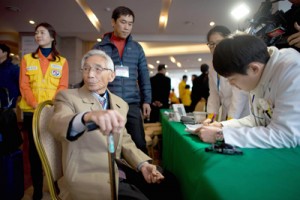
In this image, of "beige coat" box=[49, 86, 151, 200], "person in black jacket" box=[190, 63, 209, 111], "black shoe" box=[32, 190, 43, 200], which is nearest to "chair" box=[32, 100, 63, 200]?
"beige coat" box=[49, 86, 151, 200]

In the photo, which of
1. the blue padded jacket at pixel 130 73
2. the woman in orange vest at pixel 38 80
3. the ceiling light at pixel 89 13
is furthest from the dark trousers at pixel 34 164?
the ceiling light at pixel 89 13

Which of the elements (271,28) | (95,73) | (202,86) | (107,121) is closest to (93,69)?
(95,73)

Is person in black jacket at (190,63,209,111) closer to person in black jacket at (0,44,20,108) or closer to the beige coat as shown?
person in black jacket at (0,44,20,108)

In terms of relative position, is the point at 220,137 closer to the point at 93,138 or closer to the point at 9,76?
the point at 93,138

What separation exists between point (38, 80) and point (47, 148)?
1.13 m

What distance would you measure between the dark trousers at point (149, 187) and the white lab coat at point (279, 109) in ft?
1.27

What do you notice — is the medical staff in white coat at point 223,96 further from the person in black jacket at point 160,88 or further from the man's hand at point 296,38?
the person in black jacket at point 160,88

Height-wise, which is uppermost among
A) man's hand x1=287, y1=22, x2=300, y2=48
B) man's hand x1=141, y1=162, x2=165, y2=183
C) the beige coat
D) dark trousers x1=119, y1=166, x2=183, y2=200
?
man's hand x1=287, y1=22, x2=300, y2=48

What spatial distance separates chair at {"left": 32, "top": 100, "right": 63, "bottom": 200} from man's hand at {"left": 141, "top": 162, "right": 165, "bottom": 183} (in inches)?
14.9

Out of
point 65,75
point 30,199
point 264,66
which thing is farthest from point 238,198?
point 30,199

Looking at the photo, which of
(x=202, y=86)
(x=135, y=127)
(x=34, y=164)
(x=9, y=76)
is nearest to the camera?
(x=135, y=127)

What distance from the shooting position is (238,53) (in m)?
0.82

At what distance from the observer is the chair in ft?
2.77

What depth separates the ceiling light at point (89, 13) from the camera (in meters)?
4.49
